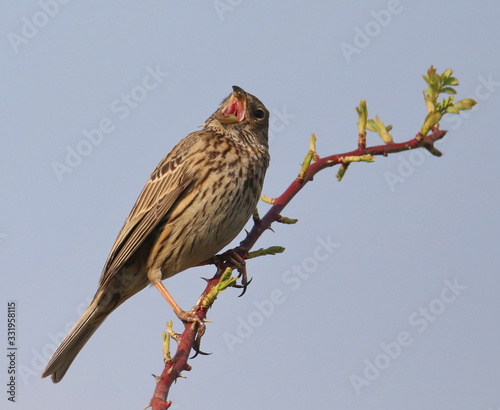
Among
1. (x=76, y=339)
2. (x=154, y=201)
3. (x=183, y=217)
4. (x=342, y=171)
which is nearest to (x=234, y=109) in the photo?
(x=154, y=201)

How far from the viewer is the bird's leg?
12.3 feet

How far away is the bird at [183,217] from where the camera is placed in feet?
17.9

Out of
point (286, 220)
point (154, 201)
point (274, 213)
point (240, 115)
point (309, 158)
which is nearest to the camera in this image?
point (309, 158)

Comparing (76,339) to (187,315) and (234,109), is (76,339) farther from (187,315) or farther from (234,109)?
(234,109)

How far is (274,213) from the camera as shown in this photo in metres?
3.93

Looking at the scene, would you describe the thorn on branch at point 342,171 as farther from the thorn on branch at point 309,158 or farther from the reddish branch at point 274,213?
the thorn on branch at point 309,158

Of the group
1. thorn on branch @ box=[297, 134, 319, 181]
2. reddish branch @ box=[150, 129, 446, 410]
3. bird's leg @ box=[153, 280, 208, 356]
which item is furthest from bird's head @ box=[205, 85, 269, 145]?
thorn on branch @ box=[297, 134, 319, 181]

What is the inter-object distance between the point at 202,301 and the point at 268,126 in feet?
10.1

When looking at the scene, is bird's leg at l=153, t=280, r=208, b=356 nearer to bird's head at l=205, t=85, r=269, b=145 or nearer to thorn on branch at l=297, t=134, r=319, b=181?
thorn on branch at l=297, t=134, r=319, b=181

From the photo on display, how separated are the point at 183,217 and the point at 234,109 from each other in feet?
4.08

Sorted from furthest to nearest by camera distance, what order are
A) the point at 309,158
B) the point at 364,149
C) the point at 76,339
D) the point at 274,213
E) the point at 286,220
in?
the point at 76,339 → the point at 286,220 → the point at 274,213 → the point at 309,158 → the point at 364,149

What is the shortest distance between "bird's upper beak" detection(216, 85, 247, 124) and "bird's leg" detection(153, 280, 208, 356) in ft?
5.10

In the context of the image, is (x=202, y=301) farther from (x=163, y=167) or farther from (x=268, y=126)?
(x=268, y=126)

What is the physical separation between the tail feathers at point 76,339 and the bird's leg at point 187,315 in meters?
0.58
